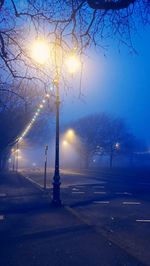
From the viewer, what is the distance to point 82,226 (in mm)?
11188

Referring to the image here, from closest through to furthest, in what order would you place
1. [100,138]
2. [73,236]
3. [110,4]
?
[110,4], [73,236], [100,138]

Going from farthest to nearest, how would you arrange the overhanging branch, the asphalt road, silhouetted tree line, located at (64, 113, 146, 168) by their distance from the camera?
silhouetted tree line, located at (64, 113, 146, 168)
the asphalt road
the overhanging branch

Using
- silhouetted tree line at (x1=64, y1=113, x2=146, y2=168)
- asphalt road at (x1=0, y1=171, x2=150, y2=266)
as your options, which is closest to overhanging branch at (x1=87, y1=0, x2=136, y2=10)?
asphalt road at (x1=0, y1=171, x2=150, y2=266)

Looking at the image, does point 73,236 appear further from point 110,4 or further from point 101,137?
point 101,137

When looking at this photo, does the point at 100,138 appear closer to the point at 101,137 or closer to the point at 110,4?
the point at 101,137

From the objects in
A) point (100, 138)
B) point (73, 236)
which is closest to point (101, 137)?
point (100, 138)

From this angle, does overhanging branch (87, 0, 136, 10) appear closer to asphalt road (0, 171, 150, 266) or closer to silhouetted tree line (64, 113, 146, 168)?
asphalt road (0, 171, 150, 266)

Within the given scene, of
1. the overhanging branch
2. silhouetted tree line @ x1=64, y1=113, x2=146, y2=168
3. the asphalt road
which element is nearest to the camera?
the overhanging branch

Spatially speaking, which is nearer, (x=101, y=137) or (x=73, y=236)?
(x=73, y=236)

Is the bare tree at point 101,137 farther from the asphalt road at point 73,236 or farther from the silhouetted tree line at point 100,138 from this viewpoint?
the asphalt road at point 73,236

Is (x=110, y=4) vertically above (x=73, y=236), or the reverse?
(x=110, y=4)

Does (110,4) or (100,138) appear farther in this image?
A: (100,138)

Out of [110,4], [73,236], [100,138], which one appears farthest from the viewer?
[100,138]

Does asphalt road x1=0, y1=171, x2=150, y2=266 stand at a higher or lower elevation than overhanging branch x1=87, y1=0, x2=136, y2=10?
lower
